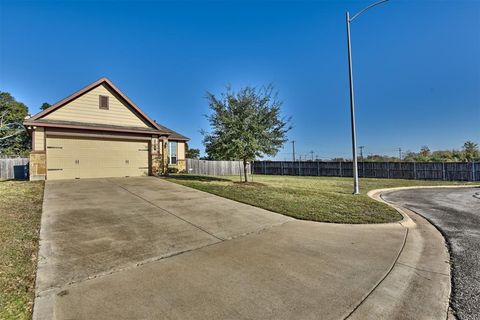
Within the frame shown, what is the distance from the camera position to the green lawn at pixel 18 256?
2.40 metres

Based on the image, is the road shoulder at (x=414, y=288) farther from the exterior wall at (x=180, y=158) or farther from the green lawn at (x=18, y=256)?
the exterior wall at (x=180, y=158)

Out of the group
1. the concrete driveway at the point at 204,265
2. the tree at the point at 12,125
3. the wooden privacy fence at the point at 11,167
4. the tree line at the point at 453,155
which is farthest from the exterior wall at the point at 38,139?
the tree line at the point at 453,155

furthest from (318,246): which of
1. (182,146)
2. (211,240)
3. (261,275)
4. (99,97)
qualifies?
(182,146)

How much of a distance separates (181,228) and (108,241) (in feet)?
4.57

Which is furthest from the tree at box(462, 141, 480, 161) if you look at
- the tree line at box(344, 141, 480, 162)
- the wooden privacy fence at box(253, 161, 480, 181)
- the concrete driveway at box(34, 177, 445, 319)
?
the concrete driveway at box(34, 177, 445, 319)

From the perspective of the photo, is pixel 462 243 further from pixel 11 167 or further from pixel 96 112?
pixel 11 167

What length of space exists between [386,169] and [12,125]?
43993 millimetres

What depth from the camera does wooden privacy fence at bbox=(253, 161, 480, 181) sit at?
1977 centimetres

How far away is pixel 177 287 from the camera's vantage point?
2.85 metres

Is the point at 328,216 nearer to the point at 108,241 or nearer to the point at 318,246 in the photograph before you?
the point at 318,246

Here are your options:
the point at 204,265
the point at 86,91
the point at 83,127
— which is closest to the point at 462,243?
the point at 204,265

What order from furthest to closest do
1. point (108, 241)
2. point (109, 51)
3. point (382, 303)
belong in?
1. point (109, 51)
2. point (108, 241)
3. point (382, 303)

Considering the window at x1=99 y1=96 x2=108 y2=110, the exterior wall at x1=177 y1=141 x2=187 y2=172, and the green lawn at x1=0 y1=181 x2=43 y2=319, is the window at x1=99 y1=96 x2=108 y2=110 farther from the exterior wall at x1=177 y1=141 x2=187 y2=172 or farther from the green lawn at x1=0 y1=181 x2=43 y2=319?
the green lawn at x1=0 y1=181 x2=43 y2=319

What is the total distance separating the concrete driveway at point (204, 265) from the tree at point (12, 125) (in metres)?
33.9
